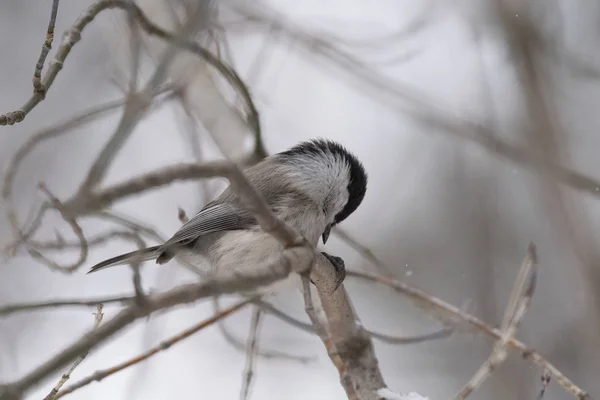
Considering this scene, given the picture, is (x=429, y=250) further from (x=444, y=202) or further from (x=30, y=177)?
(x=30, y=177)

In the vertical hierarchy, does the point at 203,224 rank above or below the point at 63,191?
below

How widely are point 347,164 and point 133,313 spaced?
1437mm

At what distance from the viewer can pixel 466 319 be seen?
1.72 metres

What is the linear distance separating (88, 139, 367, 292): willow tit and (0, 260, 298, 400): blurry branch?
0.82 metres

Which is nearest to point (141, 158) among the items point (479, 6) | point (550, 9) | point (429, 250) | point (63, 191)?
point (63, 191)

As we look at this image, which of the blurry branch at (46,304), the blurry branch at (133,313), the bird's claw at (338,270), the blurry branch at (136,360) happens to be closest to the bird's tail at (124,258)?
the blurry branch at (136,360)

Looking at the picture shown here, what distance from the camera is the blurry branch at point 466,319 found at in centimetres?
146

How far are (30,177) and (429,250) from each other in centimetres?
245

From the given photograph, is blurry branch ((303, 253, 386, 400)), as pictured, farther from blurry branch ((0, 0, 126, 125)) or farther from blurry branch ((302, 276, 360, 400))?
blurry branch ((0, 0, 126, 125))

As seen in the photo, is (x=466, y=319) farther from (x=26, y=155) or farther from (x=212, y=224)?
(x=26, y=155)

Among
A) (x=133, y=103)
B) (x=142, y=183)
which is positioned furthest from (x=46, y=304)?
(x=133, y=103)

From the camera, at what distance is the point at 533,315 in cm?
368

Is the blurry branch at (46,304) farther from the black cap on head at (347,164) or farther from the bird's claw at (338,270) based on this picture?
the black cap on head at (347,164)

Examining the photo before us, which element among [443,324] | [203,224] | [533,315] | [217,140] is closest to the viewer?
[443,324]
